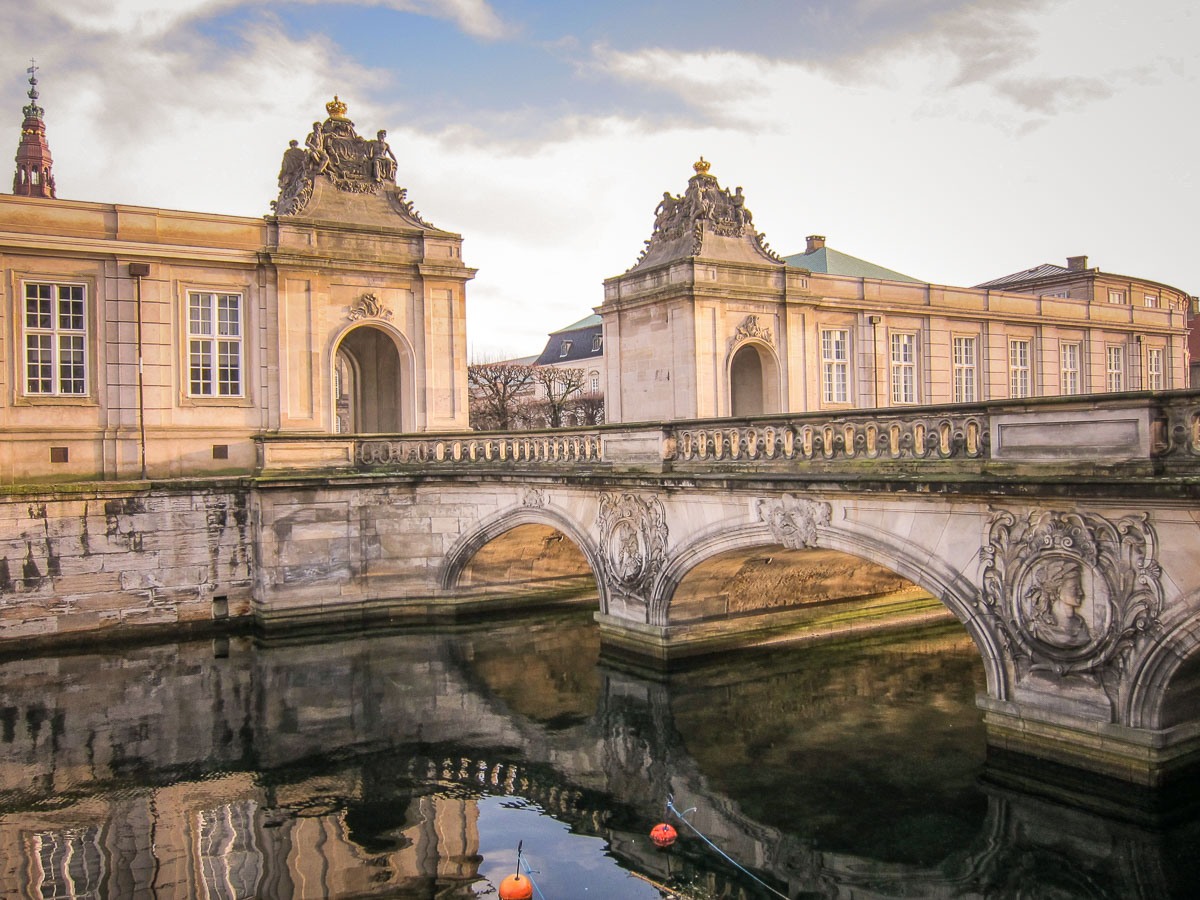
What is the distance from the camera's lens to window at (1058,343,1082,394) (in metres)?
32.7

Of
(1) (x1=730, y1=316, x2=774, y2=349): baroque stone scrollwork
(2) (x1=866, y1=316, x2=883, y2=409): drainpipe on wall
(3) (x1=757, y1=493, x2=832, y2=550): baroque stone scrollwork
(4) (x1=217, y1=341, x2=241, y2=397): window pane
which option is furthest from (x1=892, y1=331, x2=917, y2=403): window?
(4) (x1=217, y1=341, x2=241, y2=397): window pane

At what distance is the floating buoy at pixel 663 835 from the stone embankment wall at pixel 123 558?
13.2 meters

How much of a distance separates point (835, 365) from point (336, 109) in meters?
14.9

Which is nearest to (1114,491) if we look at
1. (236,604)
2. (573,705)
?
(573,705)

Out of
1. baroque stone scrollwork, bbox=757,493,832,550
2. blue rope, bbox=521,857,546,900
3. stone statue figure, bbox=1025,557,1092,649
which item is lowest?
blue rope, bbox=521,857,546,900

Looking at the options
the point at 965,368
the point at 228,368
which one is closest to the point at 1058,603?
the point at 228,368

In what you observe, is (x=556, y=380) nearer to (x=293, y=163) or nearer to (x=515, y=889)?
(x=293, y=163)

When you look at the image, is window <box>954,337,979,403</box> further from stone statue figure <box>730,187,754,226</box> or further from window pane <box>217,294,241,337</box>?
window pane <box>217,294,241,337</box>

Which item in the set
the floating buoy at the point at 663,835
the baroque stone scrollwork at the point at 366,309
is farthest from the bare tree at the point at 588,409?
the floating buoy at the point at 663,835

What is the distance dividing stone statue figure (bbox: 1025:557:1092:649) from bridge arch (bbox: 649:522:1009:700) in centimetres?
65

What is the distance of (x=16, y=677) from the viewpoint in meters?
16.4

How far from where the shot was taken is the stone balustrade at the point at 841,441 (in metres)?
9.35

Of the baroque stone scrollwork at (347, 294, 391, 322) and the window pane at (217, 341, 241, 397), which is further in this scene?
the baroque stone scrollwork at (347, 294, 391, 322)

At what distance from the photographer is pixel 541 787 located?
11.5 m
